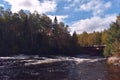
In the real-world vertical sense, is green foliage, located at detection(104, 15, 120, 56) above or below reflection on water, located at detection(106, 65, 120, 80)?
above

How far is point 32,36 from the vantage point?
4638 inches

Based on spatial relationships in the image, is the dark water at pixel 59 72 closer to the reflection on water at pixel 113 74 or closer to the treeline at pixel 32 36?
the reflection on water at pixel 113 74

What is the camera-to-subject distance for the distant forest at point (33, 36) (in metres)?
109

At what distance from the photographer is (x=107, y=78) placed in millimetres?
36125

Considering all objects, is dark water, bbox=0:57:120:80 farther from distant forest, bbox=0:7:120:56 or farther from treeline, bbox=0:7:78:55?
Result: treeline, bbox=0:7:78:55

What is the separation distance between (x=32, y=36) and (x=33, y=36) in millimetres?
871

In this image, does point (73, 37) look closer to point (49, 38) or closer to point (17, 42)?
point (49, 38)

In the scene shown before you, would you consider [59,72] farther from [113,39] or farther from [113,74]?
[113,39]

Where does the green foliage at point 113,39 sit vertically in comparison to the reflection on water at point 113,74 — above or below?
above

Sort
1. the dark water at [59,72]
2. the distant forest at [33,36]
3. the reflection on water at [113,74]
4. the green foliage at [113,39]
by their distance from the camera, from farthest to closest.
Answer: the distant forest at [33,36] → the green foliage at [113,39] → the dark water at [59,72] → the reflection on water at [113,74]

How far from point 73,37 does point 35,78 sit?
98.8m

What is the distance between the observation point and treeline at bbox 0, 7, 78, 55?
357ft

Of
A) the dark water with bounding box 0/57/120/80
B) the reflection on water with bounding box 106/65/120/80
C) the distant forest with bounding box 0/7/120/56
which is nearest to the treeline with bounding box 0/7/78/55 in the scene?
the distant forest with bounding box 0/7/120/56

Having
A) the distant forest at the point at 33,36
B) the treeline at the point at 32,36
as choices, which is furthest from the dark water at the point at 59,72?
the treeline at the point at 32,36
